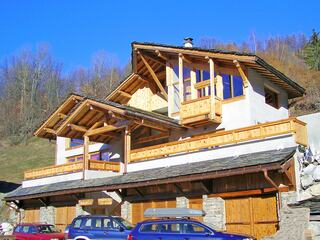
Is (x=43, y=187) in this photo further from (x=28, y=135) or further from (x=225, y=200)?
(x=28, y=135)

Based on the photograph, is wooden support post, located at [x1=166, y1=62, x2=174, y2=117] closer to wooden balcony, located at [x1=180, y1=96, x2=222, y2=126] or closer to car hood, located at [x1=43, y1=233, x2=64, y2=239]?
wooden balcony, located at [x1=180, y1=96, x2=222, y2=126]

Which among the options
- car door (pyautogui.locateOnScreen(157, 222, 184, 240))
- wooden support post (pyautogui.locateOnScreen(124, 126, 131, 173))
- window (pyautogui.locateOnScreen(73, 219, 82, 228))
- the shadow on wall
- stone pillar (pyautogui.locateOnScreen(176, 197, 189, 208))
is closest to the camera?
car door (pyautogui.locateOnScreen(157, 222, 184, 240))

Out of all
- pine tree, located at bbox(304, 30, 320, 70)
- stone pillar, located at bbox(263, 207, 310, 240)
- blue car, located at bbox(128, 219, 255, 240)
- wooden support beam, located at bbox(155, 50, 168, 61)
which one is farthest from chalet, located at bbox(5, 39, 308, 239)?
pine tree, located at bbox(304, 30, 320, 70)

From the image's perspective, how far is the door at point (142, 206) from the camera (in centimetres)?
2106

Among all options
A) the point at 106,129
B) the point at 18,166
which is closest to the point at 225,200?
the point at 106,129

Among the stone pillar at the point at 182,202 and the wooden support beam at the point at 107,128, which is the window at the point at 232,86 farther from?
the stone pillar at the point at 182,202

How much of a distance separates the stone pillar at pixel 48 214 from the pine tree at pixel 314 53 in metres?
38.8

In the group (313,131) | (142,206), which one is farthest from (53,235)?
(313,131)

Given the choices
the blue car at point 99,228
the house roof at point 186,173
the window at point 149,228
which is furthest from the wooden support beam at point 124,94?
the window at point 149,228

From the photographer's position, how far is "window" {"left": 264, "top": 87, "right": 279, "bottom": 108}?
25.4 m

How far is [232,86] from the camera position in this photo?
2353 cm

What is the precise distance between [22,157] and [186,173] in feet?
136

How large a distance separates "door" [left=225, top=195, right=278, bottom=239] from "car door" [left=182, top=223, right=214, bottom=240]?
388 centimetres

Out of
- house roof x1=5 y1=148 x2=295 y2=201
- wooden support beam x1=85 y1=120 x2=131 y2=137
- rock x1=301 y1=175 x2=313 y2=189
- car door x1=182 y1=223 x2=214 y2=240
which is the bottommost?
car door x1=182 y1=223 x2=214 y2=240
